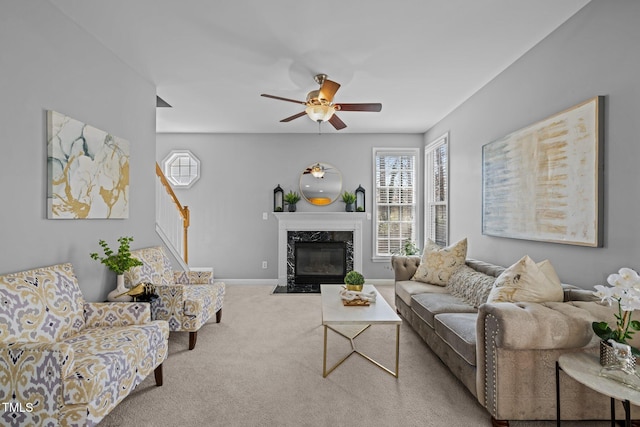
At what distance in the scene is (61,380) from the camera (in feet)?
5.22

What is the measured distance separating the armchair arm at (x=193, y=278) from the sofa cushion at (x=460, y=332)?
259cm

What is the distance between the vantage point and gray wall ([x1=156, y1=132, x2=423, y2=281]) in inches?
237

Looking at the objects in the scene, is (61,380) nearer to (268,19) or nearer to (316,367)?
(316,367)

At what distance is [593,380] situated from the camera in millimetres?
1503

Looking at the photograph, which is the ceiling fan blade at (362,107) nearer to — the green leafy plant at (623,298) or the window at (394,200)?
the green leafy plant at (623,298)

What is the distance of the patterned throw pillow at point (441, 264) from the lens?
3.73 metres

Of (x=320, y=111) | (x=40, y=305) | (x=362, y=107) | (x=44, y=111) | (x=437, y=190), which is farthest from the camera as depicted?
(x=437, y=190)

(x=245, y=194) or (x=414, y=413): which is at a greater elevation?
(x=245, y=194)

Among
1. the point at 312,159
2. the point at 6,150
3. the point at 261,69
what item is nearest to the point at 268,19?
the point at 261,69

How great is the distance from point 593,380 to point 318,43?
2938 mm

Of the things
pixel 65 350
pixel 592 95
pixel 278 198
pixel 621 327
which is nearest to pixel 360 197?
pixel 278 198

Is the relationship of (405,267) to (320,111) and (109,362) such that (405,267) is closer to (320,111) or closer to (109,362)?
(320,111)

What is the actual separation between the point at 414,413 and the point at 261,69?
3297 mm

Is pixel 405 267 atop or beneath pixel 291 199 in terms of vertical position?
beneath
